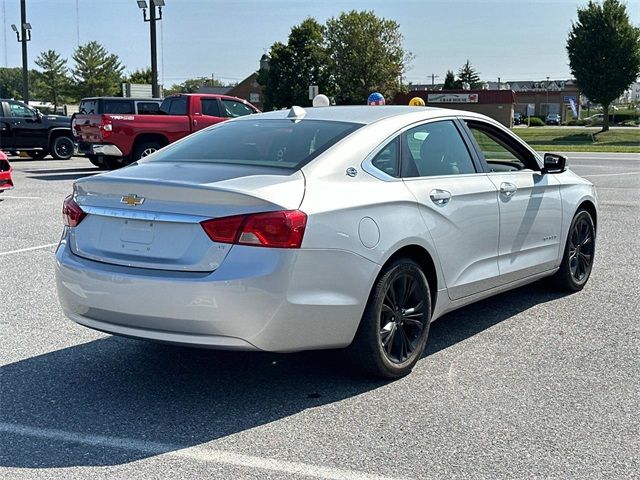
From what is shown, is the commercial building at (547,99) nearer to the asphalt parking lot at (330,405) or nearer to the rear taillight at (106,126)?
the rear taillight at (106,126)

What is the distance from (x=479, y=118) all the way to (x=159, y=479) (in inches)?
144

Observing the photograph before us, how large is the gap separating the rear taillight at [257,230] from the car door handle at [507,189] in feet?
7.30

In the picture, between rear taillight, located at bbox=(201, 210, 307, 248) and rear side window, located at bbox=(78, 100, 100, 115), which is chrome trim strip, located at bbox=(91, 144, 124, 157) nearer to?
rear side window, located at bbox=(78, 100, 100, 115)

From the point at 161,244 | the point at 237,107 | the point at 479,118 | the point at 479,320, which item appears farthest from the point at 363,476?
the point at 237,107

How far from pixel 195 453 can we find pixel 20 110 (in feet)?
73.0

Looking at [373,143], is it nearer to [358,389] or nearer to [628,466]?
[358,389]

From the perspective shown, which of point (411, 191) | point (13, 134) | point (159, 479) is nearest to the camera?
point (159, 479)

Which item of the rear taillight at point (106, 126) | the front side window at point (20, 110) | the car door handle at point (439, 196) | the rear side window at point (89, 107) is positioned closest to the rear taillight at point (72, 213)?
the car door handle at point (439, 196)

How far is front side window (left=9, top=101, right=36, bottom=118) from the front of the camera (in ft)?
77.7

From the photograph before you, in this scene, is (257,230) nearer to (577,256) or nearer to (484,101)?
(577,256)

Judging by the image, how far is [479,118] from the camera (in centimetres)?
598

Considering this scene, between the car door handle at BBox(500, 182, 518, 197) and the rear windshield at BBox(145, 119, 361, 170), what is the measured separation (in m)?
1.31

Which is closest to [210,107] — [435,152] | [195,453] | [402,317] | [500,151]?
[500,151]

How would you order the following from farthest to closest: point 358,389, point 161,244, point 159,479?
point 358,389
point 161,244
point 159,479
